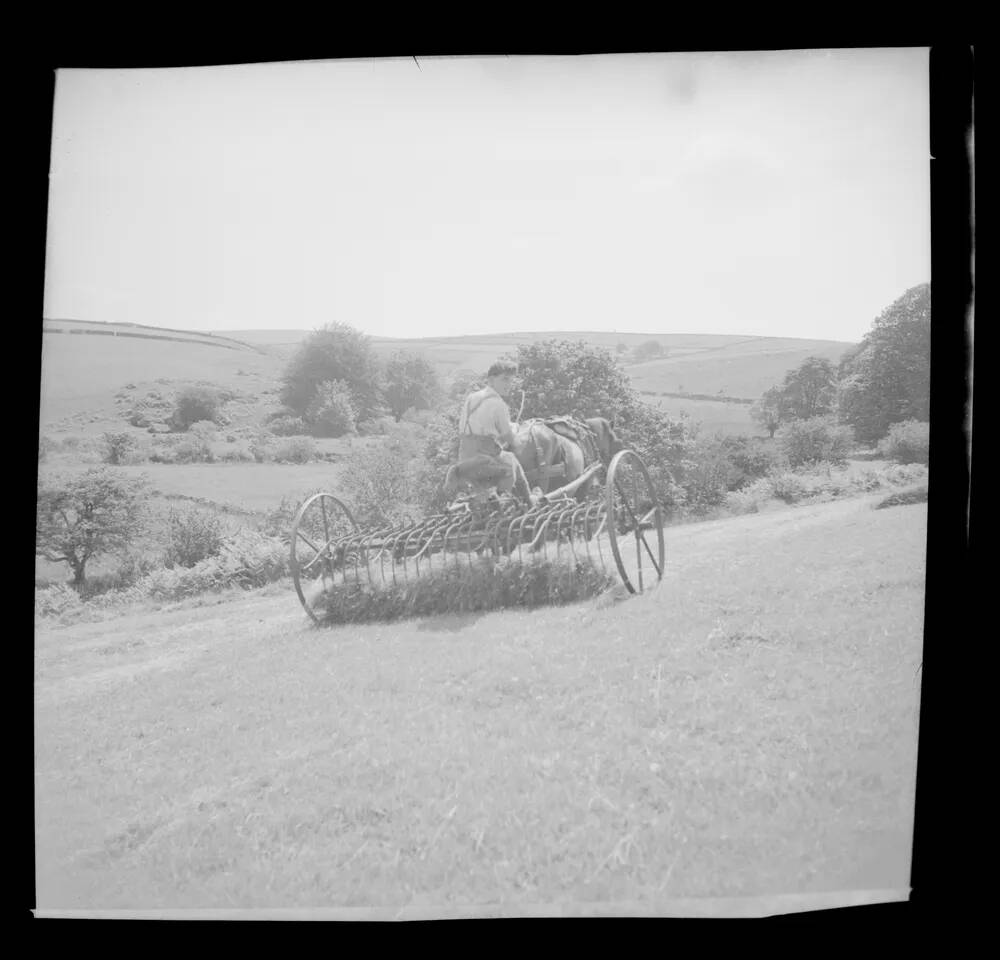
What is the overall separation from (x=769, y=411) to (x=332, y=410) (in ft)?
7.15

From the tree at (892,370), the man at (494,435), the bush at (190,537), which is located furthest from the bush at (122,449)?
the tree at (892,370)

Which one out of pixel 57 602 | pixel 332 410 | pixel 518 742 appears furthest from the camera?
pixel 332 410

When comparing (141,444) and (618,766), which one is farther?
(141,444)

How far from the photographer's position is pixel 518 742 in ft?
11.6

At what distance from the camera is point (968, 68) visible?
145 inches

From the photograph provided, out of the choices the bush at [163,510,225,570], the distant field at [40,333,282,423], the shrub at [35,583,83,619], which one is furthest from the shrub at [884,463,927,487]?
the shrub at [35,583,83,619]

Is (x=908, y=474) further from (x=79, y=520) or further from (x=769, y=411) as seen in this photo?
(x=79, y=520)

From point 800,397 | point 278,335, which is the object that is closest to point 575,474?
point 800,397

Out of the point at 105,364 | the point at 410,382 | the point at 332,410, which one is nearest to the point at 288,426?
the point at 332,410

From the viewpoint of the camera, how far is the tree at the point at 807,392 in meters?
3.83

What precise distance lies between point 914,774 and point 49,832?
413 cm

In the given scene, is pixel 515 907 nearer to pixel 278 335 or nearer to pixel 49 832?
pixel 49 832

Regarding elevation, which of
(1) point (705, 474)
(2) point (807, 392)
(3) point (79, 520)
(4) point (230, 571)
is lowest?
(4) point (230, 571)

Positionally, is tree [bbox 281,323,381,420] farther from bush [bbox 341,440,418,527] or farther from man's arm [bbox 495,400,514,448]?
man's arm [bbox 495,400,514,448]
